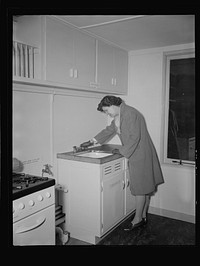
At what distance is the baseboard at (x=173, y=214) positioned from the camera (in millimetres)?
2170

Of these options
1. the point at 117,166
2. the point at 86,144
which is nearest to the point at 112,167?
the point at 117,166

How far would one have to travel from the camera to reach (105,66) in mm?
2164

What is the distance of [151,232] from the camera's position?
2006mm

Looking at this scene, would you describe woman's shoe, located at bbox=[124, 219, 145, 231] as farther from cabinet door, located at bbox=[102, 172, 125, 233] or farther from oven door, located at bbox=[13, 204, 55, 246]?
A: oven door, located at bbox=[13, 204, 55, 246]

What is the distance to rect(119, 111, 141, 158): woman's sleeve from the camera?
2.03 m

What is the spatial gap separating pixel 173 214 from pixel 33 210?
59.6 inches

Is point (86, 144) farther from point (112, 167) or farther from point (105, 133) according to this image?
point (112, 167)

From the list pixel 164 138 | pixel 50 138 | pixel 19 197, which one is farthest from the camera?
pixel 164 138

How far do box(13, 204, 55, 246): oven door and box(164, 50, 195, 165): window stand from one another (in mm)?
1257

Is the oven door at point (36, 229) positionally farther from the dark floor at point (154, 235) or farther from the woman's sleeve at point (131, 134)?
the woman's sleeve at point (131, 134)

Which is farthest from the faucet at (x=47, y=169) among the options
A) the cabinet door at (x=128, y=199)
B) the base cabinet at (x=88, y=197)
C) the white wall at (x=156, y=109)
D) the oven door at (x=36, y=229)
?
the white wall at (x=156, y=109)
